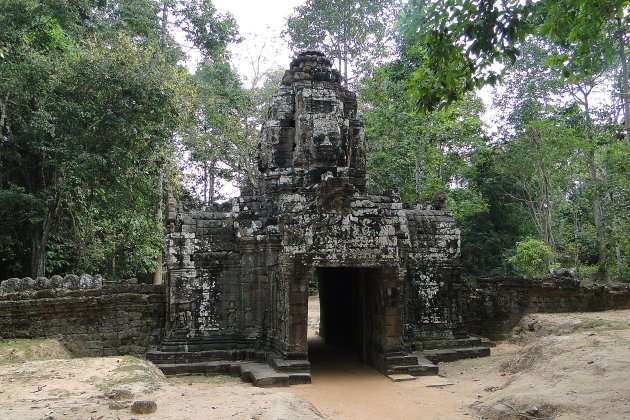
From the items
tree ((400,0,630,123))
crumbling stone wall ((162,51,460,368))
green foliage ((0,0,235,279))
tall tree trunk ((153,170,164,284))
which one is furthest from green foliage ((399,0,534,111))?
tall tree trunk ((153,170,164,284))

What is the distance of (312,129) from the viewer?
12.0 metres

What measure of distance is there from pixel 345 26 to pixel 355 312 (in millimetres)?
19845

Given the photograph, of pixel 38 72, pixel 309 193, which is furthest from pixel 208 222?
pixel 38 72

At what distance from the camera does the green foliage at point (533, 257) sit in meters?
18.2

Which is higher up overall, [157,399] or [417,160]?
[417,160]

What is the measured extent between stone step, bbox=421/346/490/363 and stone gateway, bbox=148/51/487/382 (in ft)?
1.12

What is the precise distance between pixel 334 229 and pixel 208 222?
3177 mm

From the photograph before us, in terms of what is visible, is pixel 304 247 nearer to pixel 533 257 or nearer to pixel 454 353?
pixel 454 353

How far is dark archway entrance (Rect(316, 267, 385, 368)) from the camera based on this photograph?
1069 centimetres

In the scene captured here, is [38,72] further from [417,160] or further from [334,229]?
[417,160]

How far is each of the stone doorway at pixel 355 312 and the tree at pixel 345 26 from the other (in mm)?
15725

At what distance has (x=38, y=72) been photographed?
14.1 m

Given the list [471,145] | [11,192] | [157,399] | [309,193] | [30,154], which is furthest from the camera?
[471,145]

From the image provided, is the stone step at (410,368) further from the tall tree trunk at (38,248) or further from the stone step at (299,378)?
the tall tree trunk at (38,248)
